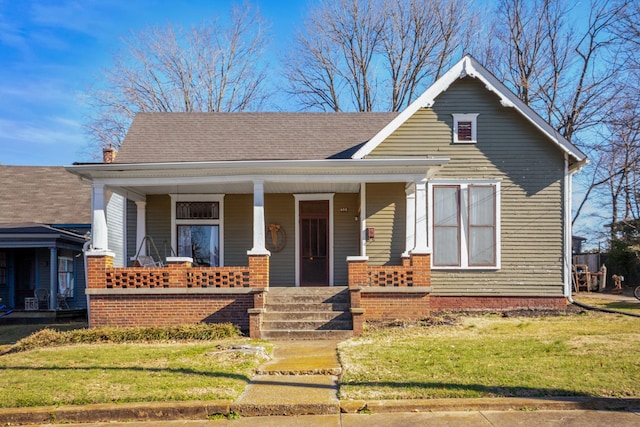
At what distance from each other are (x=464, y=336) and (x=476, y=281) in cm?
397

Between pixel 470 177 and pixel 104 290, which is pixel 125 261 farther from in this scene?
pixel 470 177

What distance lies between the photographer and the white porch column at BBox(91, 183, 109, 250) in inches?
506

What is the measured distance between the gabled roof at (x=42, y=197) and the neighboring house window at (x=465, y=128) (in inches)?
527

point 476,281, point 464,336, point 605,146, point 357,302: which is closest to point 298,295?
point 357,302

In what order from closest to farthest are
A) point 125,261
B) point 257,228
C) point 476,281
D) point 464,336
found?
point 464,336 → point 257,228 → point 476,281 → point 125,261

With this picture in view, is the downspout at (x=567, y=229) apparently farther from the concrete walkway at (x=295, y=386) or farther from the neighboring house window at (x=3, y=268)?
the neighboring house window at (x=3, y=268)

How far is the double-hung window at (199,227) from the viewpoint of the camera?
15758 mm

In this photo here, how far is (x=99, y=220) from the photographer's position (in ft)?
42.3

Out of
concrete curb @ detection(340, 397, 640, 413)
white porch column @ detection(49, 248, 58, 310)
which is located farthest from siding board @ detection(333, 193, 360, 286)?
white porch column @ detection(49, 248, 58, 310)

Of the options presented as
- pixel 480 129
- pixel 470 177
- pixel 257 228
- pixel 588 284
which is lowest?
pixel 588 284

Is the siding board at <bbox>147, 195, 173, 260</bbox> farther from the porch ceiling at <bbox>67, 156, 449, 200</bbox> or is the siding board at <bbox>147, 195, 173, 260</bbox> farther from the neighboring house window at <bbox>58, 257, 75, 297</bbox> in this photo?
the neighboring house window at <bbox>58, 257, 75, 297</bbox>

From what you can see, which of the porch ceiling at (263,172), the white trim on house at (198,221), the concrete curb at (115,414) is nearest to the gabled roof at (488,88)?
the porch ceiling at (263,172)

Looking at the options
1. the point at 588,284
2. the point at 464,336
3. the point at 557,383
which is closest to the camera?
the point at 557,383

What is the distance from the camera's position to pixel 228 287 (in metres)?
12.3
